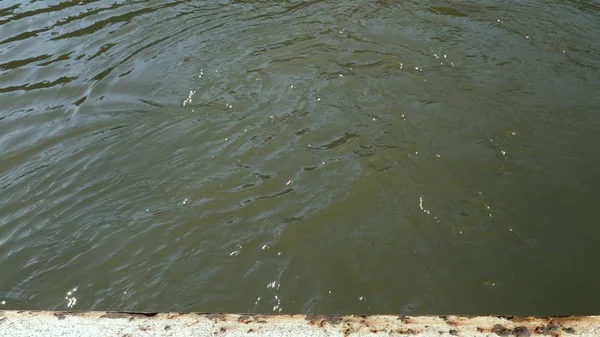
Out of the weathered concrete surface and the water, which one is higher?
the weathered concrete surface

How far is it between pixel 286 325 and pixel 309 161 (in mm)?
2095

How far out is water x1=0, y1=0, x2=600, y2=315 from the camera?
10.6ft

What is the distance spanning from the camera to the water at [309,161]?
127 inches

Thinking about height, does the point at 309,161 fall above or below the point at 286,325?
below

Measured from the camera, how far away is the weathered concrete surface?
85.8 inches

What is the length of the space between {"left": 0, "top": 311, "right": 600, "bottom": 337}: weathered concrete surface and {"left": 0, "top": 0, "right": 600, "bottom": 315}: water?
79cm

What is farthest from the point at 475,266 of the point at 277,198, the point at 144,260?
the point at 144,260

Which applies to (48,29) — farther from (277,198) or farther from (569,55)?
(569,55)

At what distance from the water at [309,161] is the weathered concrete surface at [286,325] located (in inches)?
31.3

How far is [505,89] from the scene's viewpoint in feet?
16.4

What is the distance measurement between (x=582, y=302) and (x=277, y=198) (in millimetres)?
1850

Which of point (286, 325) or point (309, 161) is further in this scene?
point (309, 161)

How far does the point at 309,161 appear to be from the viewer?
4.24 metres

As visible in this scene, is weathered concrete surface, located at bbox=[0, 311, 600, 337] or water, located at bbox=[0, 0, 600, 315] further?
water, located at bbox=[0, 0, 600, 315]
